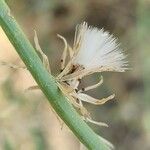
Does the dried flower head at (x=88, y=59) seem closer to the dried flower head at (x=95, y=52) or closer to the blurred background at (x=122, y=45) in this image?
the dried flower head at (x=95, y=52)

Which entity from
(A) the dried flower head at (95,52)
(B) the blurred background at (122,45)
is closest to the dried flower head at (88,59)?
(A) the dried flower head at (95,52)

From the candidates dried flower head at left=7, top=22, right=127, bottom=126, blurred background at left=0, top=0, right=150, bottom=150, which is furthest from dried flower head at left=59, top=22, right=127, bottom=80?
blurred background at left=0, top=0, right=150, bottom=150

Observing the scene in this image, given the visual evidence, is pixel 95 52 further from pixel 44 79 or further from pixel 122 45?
pixel 122 45

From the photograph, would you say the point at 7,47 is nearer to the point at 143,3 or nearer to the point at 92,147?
the point at 143,3

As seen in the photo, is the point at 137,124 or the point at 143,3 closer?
the point at 143,3

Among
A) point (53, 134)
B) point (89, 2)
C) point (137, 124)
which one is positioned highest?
point (89, 2)

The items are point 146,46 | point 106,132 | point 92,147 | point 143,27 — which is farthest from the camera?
point 106,132

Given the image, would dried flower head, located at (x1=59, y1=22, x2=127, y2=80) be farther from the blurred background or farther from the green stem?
the blurred background

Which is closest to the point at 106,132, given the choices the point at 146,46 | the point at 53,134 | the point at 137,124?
the point at 137,124
